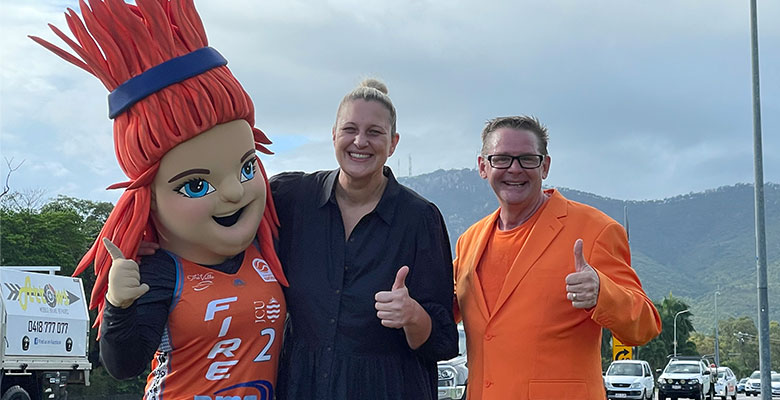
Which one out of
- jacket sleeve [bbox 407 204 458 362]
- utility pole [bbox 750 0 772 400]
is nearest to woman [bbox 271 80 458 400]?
jacket sleeve [bbox 407 204 458 362]

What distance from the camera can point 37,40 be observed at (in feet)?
13.1

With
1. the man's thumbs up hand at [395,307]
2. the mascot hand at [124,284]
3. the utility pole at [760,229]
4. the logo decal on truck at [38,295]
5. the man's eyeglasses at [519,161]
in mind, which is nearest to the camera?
the mascot hand at [124,284]

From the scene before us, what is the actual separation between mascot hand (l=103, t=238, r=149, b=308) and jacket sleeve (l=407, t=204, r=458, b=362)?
4.11ft

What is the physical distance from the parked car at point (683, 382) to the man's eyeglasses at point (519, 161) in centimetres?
2510

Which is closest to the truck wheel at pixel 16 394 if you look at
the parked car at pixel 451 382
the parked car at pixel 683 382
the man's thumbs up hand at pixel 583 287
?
the parked car at pixel 451 382

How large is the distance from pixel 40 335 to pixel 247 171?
12.0m

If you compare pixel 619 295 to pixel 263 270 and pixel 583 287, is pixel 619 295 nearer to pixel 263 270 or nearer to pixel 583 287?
pixel 583 287

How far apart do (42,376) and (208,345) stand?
12331 mm

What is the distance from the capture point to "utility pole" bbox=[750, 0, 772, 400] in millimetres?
15000

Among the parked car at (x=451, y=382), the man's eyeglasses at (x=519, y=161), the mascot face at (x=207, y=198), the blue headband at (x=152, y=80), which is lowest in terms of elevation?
the parked car at (x=451, y=382)

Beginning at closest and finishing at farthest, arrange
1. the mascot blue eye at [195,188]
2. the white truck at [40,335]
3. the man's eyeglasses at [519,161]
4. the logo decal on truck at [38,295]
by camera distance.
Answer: the mascot blue eye at [195,188], the man's eyeglasses at [519,161], the white truck at [40,335], the logo decal on truck at [38,295]

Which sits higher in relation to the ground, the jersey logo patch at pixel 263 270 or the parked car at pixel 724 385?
the jersey logo patch at pixel 263 270

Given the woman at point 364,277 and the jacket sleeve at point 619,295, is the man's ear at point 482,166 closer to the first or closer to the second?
the woman at point 364,277

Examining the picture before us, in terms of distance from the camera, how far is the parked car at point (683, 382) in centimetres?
2748
